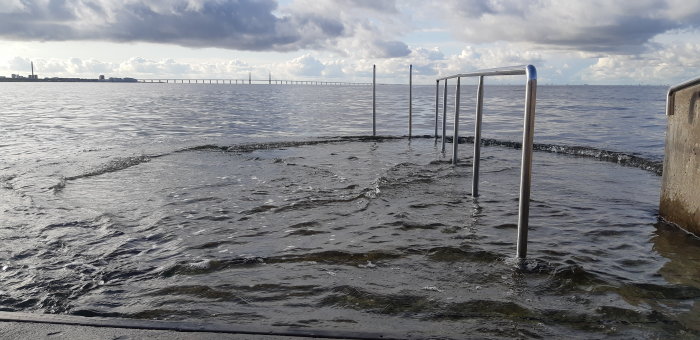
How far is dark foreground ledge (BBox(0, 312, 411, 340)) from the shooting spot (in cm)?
229

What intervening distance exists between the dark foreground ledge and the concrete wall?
3316mm

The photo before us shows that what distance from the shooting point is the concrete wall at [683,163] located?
14.0 feet

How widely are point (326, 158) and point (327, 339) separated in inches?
299

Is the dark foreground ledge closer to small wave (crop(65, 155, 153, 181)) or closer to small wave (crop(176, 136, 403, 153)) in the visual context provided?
small wave (crop(65, 155, 153, 181))

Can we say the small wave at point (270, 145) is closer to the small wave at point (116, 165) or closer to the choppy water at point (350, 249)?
the small wave at point (116, 165)

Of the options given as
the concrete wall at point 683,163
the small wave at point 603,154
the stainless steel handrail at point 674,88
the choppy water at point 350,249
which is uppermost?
the stainless steel handrail at point 674,88

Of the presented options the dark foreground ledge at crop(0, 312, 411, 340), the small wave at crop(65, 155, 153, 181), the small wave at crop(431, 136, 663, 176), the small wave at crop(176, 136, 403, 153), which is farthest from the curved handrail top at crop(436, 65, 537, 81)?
the small wave at crop(176, 136, 403, 153)

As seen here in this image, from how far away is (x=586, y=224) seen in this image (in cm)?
491

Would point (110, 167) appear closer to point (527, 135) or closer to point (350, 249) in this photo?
point (350, 249)

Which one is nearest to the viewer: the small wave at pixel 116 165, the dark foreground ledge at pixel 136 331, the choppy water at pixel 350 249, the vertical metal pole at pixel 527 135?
the dark foreground ledge at pixel 136 331

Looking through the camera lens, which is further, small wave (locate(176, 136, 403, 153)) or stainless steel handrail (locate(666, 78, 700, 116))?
small wave (locate(176, 136, 403, 153))

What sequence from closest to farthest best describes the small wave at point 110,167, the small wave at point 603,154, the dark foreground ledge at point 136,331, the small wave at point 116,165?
the dark foreground ledge at point 136,331 → the small wave at point 110,167 → the small wave at point 116,165 → the small wave at point 603,154

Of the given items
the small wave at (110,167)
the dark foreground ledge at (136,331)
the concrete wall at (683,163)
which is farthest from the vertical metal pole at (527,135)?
the small wave at (110,167)

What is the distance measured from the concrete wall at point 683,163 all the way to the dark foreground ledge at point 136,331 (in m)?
3.32
